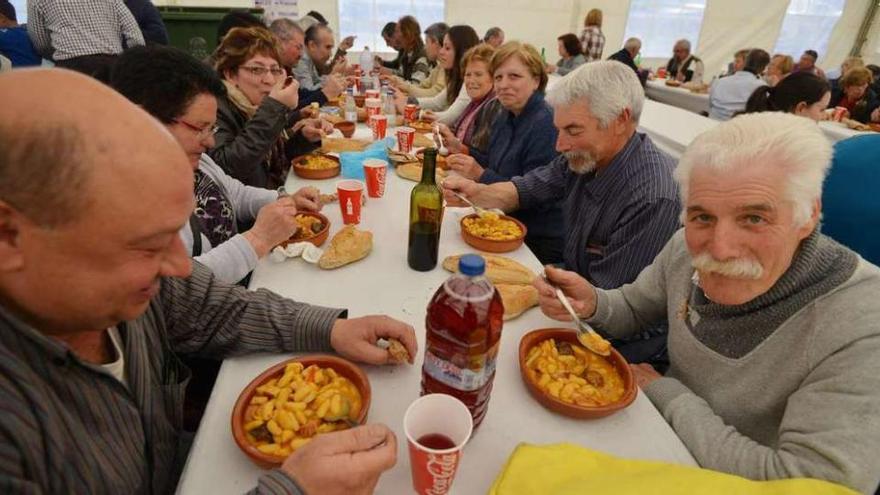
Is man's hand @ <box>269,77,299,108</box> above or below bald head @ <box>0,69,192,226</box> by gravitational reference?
below

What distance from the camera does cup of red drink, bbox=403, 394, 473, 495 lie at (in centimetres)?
70

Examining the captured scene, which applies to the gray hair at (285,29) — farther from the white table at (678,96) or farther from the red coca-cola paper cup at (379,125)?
the white table at (678,96)

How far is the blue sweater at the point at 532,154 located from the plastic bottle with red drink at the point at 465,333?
157 centimetres

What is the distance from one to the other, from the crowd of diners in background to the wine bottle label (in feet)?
0.51

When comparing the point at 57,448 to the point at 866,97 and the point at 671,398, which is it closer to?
the point at 671,398

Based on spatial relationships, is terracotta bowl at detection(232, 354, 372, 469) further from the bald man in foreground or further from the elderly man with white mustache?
the elderly man with white mustache

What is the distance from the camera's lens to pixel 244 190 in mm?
2029

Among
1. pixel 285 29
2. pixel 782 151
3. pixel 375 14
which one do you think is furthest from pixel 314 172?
pixel 375 14

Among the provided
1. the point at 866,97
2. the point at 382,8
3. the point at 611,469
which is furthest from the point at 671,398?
the point at 382,8

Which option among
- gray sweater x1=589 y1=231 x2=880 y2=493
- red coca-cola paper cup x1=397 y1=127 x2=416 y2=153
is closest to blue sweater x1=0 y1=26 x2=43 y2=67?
red coca-cola paper cup x1=397 y1=127 x2=416 y2=153

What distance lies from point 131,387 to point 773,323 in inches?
52.5

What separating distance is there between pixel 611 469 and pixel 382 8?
9.44 metres

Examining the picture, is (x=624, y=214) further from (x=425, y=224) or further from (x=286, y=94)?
(x=286, y=94)

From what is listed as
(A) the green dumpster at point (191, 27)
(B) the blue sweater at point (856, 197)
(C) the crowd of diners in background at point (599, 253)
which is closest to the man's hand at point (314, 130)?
(C) the crowd of diners in background at point (599, 253)
